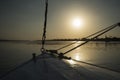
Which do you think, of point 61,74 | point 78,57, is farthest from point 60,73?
point 78,57

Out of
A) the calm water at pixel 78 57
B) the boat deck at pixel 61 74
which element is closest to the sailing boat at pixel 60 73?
the boat deck at pixel 61 74

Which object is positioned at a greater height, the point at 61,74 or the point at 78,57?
the point at 61,74

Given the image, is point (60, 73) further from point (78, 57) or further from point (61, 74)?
point (78, 57)

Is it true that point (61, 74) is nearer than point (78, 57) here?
Yes

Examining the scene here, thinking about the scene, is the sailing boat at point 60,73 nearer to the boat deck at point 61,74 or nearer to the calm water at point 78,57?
the boat deck at point 61,74

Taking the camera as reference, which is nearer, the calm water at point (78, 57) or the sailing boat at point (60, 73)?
the sailing boat at point (60, 73)

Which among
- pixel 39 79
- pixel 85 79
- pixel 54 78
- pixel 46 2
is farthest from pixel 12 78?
pixel 46 2

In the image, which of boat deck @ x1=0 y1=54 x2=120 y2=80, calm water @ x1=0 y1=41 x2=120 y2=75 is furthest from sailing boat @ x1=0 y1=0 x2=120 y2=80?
calm water @ x1=0 y1=41 x2=120 y2=75

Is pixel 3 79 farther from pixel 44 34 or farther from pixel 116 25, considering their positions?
pixel 116 25

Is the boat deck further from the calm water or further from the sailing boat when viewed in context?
the calm water

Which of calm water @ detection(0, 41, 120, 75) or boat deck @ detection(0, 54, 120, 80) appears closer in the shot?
boat deck @ detection(0, 54, 120, 80)

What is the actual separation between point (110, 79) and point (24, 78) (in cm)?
300

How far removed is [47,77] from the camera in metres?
5.75

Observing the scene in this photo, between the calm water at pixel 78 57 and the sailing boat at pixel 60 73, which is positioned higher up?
the sailing boat at pixel 60 73
